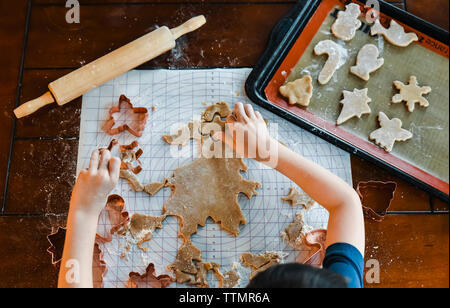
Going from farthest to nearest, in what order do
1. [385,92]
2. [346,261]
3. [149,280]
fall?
[385,92] < [149,280] < [346,261]

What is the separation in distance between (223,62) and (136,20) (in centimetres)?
25

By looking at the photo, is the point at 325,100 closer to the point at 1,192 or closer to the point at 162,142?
the point at 162,142

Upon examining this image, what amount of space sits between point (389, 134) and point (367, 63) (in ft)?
0.61

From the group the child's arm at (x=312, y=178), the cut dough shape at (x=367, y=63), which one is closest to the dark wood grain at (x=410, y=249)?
the child's arm at (x=312, y=178)

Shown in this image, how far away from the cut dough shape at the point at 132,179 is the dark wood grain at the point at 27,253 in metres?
0.17

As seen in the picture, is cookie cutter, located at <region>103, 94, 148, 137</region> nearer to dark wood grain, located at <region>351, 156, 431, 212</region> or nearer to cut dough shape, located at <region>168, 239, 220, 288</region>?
cut dough shape, located at <region>168, 239, 220, 288</region>

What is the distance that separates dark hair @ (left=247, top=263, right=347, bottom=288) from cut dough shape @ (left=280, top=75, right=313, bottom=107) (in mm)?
454

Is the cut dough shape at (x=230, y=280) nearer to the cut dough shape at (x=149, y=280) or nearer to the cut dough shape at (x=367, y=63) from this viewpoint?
the cut dough shape at (x=149, y=280)

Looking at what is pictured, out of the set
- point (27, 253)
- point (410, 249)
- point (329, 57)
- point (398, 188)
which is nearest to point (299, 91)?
point (329, 57)

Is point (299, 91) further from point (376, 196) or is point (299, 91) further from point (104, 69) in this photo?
point (104, 69)

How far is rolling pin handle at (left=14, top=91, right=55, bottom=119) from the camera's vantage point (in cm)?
94

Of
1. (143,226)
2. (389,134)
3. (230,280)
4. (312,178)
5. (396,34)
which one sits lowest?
(230,280)

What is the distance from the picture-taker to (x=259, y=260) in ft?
2.88

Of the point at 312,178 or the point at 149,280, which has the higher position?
the point at 312,178
